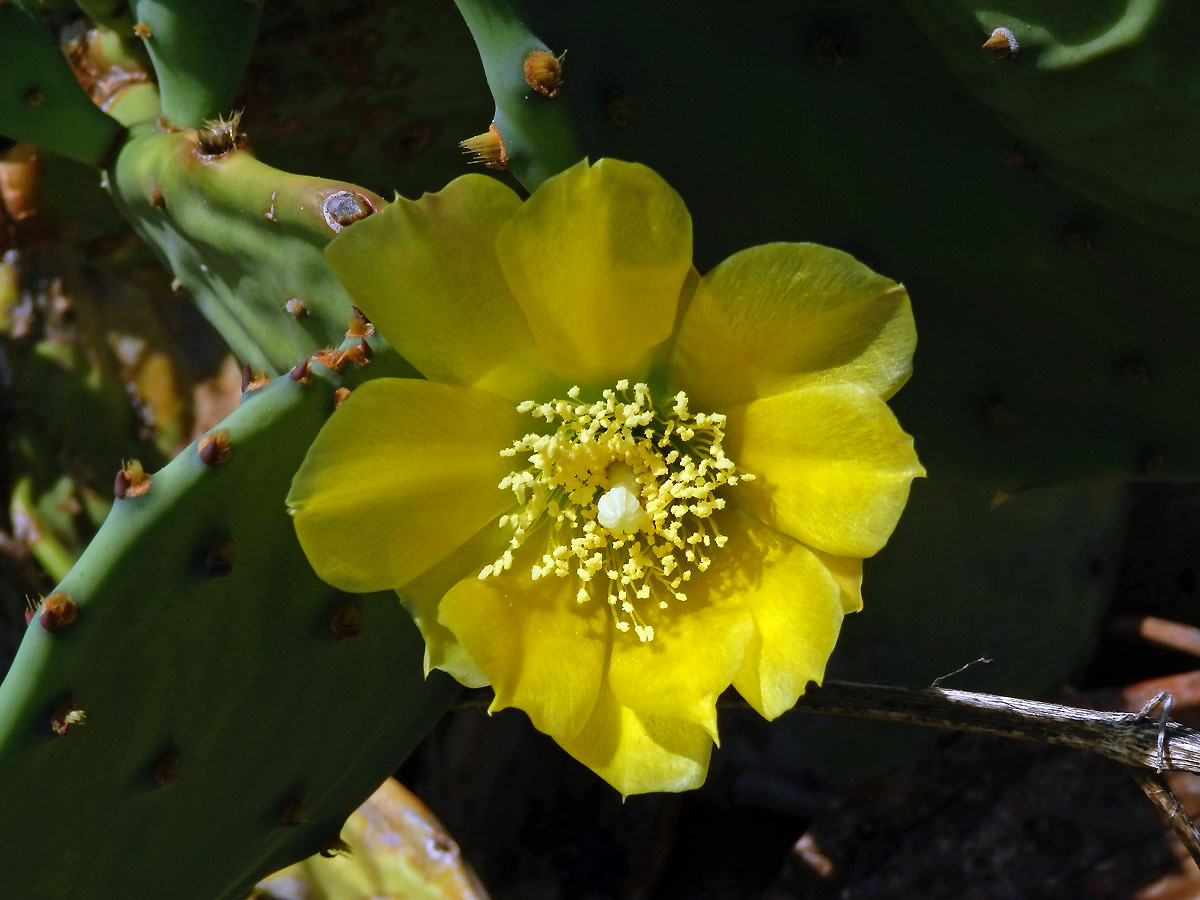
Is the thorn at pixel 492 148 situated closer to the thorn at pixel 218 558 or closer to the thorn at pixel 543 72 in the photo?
→ the thorn at pixel 543 72

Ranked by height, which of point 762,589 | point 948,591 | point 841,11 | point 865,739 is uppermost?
point 841,11

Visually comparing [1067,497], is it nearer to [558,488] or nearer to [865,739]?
[865,739]

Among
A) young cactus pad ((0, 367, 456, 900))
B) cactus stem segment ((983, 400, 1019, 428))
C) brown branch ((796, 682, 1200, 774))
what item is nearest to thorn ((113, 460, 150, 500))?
young cactus pad ((0, 367, 456, 900))

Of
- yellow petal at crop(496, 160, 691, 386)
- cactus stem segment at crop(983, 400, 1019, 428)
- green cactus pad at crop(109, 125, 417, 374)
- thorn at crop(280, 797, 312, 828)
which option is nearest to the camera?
yellow petal at crop(496, 160, 691, 386)

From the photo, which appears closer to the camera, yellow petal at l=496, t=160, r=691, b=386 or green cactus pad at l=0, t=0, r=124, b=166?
yellow petal at l=496, t=160, r=691, b=386

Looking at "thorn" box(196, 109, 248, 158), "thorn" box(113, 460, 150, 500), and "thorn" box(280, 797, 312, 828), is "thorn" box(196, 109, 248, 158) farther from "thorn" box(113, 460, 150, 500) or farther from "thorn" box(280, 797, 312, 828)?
"thorn" box(280, 797, 312, 828)

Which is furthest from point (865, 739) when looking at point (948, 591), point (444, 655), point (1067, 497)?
point (444, 655)
